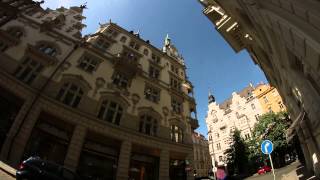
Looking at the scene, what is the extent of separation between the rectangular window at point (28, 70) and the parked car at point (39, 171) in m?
9.52

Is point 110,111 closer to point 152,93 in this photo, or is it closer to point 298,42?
point 152,93

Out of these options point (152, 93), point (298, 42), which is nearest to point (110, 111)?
point (152, 93)

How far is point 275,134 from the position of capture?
3456 centimetres

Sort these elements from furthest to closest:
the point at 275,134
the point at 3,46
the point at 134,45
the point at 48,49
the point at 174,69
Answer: the point at 275,134 < the point at 174,69 < the point at 134,45 < the point at 48,49 < the point at 3,46

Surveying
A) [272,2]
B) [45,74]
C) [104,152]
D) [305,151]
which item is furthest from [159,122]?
[272,2]

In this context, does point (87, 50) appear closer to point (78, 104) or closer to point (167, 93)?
point (78, 104)

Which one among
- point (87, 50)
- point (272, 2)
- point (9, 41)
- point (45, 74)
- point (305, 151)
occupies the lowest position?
point (305, 151)

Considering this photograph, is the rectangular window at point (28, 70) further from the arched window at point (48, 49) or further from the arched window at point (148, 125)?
the arched window at point (148, 125)

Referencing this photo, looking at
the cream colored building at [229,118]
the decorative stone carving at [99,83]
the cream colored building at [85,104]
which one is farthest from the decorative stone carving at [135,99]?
the cream colored building at [229,118]

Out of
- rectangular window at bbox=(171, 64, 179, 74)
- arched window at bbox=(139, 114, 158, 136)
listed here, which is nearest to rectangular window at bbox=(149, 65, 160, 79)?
rectangular window at bbox=(171, 64, 179, 74)

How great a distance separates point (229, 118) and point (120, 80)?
48.1 metres

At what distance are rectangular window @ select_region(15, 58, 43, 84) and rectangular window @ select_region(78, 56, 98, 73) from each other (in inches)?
149

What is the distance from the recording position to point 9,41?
1838cm

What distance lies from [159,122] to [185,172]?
6166 mm
